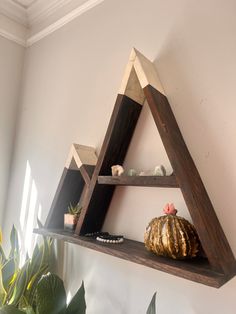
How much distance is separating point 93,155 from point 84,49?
1.95 ft

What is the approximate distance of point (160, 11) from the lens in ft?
3.30

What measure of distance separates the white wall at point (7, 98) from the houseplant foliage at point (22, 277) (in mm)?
512

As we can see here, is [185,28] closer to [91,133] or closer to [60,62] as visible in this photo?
[91,133]

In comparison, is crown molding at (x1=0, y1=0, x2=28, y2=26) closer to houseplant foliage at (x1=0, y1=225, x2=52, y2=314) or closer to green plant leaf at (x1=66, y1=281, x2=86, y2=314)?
houseplant foliage at (x1=0, y1=225, x2=52, y2=314)

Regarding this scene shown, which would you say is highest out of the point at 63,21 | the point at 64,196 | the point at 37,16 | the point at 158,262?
the point at 37,16

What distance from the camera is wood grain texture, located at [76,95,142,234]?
90 centimetres

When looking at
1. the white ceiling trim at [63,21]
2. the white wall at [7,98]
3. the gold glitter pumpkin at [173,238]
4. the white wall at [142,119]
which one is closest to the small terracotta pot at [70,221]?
the white wall at [142,119]

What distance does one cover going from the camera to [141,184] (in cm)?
77

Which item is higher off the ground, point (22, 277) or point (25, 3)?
point (25, 3)

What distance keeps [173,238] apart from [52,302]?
0.52 m

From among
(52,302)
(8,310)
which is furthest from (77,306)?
(8,310)

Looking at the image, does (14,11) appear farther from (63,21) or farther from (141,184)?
(141,184)

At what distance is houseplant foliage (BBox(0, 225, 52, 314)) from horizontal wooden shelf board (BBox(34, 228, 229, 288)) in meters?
0.23

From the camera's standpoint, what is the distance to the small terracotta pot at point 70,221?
1003 millimetres
